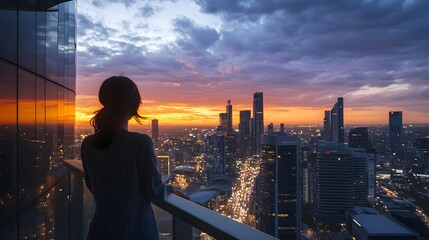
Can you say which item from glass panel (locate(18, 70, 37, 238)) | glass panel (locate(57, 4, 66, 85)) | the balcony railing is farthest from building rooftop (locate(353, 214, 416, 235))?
the balcony railing

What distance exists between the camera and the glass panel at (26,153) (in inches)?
102

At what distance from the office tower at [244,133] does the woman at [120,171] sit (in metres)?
46.4

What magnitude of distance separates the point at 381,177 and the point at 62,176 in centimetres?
3034

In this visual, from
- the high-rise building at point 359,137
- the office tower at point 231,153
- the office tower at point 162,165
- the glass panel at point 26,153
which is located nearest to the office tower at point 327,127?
the high-rise building at point 359,137

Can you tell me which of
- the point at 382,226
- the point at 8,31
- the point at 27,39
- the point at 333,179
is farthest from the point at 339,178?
the point at 8,31

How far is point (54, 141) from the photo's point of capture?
388 cm

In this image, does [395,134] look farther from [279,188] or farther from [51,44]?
[51,44]

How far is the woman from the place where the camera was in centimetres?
116

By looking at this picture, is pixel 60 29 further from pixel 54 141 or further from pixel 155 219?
pixel 155 219

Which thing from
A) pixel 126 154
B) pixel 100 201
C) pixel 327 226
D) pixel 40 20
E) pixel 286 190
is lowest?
pixel 327 226

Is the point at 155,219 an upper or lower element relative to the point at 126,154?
lower

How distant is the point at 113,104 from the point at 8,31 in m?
1.74

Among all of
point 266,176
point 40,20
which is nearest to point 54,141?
point 40,20

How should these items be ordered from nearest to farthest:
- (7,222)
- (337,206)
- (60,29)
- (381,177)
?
1. (7,222)
2. (60,29)
3. (381,177)
4. (337,206)
